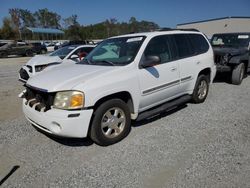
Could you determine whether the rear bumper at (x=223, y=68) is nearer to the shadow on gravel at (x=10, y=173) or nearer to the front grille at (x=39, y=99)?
the front grille at (x=39, y=99)

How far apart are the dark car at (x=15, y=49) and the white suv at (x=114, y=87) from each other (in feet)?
81.8

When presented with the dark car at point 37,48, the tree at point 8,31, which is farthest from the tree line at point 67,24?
the dark car at point 37,48

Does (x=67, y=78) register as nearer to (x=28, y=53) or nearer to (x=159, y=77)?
(x=159, y=77)

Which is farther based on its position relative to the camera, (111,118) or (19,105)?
(19,105)

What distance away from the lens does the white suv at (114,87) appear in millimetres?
3518

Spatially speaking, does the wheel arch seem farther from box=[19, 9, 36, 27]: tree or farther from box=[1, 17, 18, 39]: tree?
box=[19, 9, 36, 27]: tree

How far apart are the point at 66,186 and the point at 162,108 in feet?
7.91

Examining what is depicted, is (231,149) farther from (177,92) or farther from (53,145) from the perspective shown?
(53,145)

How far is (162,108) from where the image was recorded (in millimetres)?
4715

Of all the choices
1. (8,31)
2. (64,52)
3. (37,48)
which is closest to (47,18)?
(8,31)

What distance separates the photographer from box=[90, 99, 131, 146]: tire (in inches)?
146

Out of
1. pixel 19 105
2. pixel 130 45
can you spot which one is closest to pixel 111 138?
pixel 130 45

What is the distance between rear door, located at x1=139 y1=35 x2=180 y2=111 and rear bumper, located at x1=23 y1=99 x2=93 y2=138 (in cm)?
116

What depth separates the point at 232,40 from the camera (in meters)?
9.92
